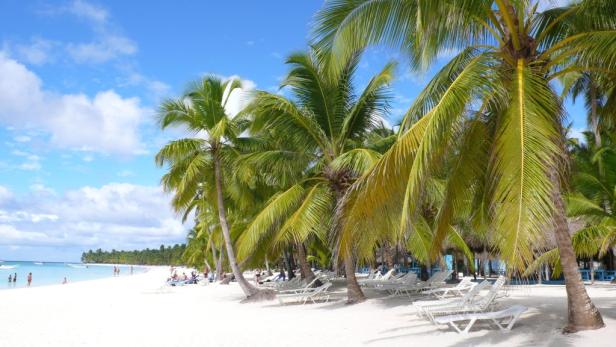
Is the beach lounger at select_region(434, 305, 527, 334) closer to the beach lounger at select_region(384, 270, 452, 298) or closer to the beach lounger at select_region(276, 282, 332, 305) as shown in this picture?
the beach lounger at select_region(384, 270, 452, 298)

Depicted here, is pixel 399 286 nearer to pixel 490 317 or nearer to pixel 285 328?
pixel 285 328

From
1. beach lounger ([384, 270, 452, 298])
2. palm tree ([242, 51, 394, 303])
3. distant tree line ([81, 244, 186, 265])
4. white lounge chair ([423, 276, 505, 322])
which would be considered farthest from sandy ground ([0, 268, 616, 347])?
distant tree line ([81, 244, 186, 265])

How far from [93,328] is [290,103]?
6822 mm

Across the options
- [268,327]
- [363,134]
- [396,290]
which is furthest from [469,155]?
[396,290]

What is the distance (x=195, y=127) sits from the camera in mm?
15562

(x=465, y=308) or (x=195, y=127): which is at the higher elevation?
(x=195, y=127)

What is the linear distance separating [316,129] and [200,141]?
14.2 feet

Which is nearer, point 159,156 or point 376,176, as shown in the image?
point 376,176

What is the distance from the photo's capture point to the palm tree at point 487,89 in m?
5.14

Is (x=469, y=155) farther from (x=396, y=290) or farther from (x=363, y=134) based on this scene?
(x=396, y=290)

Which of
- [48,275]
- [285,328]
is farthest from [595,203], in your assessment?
[48,275]

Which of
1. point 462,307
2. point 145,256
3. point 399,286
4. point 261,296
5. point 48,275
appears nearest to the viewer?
point 462,307

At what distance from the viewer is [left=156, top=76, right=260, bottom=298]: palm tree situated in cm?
1478

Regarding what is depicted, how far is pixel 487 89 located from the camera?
6000 millimetres
